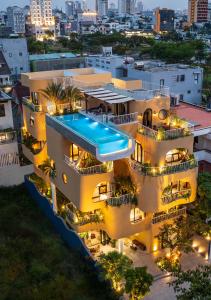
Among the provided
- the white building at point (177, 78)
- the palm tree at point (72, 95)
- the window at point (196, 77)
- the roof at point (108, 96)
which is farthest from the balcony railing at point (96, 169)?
the window at point (196, 77)

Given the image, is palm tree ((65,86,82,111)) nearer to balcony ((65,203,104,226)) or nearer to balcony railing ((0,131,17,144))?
balcony railing ((0,131,17,144))

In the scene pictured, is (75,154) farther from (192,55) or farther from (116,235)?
(192,55)

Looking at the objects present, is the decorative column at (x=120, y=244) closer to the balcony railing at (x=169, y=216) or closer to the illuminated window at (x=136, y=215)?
the illuminated window at (x=136, y=215)

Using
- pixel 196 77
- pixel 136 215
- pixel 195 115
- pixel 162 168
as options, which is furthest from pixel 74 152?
pixel 196 77

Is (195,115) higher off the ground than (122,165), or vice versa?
(195,115)

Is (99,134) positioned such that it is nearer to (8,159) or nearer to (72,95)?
(72,95)
